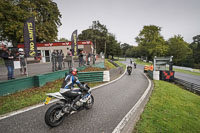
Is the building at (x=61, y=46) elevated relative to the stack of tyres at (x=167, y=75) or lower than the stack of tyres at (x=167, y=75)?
elevated

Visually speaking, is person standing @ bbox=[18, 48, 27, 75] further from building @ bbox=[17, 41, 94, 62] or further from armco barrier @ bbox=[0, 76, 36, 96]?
building @ bbox=[17, 41, 94, 62]

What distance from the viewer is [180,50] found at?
39.4 metres

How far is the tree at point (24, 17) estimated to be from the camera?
57.2ft

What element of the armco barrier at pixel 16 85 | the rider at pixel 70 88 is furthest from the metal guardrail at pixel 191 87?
the armco barrier at pixel 16 85

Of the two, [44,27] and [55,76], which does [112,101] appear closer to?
[55,76]

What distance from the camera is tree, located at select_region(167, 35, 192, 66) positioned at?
1537 inches

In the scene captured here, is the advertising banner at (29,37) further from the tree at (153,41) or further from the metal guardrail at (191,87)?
the tree at (153,41)

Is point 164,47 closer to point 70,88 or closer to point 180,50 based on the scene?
point 180,50

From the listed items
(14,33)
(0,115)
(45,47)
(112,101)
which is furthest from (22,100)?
(14,33)

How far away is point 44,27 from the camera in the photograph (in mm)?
21141

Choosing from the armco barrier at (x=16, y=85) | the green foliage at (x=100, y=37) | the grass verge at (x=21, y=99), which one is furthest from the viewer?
the green foliage at (x=100, y=37)

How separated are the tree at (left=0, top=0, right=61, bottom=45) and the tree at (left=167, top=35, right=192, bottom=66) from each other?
47.4 meters

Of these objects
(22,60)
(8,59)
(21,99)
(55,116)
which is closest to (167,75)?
(55,116)

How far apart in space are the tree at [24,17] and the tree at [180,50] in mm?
47391
